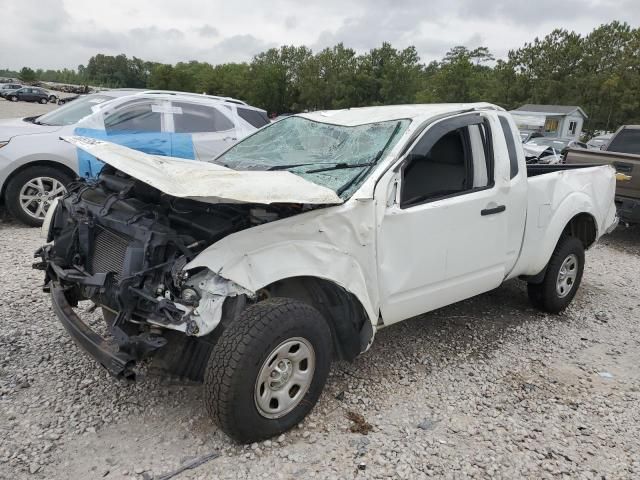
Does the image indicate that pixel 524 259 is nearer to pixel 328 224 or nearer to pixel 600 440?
pixel 600 440

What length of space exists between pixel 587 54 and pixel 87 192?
4726 centimetres

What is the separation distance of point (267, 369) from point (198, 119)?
5.56m

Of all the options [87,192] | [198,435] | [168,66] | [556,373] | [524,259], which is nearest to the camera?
[198,435]

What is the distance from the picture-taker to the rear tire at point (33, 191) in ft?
21.0

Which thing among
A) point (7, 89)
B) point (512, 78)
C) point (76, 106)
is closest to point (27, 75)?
point (7, 89)

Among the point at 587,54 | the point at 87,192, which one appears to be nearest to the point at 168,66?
the point at 587,54

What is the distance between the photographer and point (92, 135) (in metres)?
6.58

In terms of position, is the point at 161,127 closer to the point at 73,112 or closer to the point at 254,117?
the point at 73,112

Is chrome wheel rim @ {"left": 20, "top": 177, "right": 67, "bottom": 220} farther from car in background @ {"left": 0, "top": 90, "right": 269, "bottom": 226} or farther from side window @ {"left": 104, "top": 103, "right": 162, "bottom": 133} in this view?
side window @ {"left": 104, "top": 103, "right": 162, "bottom": 133}

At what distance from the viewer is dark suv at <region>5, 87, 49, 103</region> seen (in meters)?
50.1

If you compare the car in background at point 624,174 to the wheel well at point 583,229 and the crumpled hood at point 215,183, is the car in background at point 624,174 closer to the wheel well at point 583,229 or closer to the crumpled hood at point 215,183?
the wheel well at point 583,229

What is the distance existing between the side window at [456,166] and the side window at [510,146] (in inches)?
8.4

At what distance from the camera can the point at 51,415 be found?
2902mm

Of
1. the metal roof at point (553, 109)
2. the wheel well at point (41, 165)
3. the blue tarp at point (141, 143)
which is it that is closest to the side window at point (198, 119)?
the blue tarp at point (141, 143)
